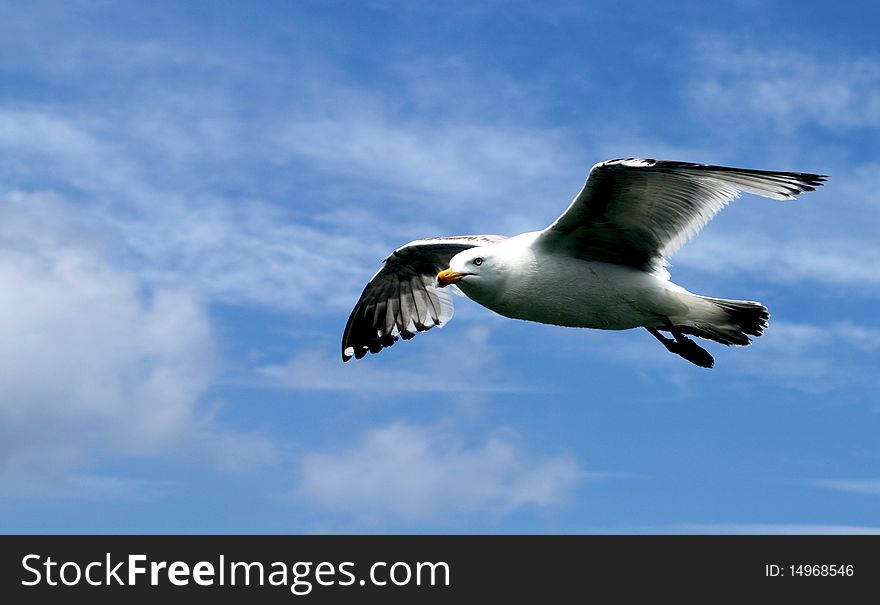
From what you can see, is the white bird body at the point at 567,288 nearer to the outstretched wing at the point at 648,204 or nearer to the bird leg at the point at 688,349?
the outstretched wing at the point at 648,204

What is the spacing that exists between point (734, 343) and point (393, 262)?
577 cm

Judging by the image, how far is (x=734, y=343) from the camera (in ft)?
54.9

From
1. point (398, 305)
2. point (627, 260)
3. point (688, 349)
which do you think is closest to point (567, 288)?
point (627, 260)

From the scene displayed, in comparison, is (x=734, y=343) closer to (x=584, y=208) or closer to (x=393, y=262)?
(x=584, y=208)

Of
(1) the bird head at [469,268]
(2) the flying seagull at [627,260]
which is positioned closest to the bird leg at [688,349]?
(2) the flying seagull at [627,260]

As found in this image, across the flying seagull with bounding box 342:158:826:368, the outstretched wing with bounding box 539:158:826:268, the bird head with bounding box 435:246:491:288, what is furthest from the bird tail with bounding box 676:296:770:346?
the bird head with bounding box 435:246:491:288

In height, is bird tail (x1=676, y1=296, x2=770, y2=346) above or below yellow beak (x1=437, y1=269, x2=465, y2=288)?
below

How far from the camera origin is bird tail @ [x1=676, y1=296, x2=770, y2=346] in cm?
1641

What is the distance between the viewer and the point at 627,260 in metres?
15.6

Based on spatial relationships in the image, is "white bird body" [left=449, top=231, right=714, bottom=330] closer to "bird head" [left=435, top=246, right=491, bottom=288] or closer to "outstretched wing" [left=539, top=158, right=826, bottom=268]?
"bird head" [left=435, top=246, right=491, bottom=288]

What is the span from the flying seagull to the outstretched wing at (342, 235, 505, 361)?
3764 millimetres
